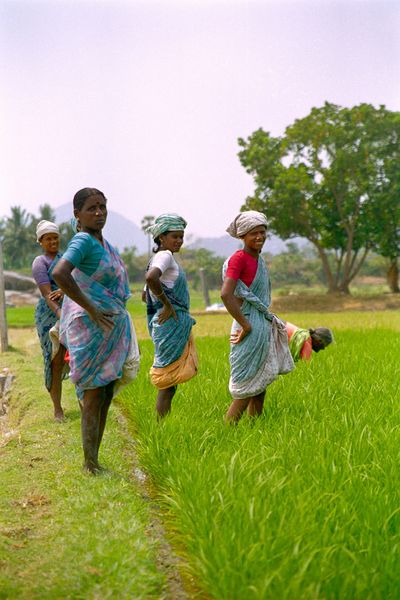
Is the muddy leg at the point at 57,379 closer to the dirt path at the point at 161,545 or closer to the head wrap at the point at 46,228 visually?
the head wrap at the point at 46,228

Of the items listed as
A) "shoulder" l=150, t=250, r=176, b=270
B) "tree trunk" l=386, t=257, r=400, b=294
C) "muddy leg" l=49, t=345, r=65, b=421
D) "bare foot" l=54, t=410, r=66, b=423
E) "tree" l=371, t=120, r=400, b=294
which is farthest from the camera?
"tree trunk" l=386, t=257, r=400, b=294

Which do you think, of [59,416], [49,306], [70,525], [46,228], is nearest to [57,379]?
[59,416]

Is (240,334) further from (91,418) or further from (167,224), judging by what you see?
(91,418)

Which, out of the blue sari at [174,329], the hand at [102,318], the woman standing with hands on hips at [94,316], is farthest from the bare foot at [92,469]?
the blue sari at [174,329]

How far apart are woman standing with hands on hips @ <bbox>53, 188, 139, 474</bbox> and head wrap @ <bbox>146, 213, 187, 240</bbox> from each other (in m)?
0.61

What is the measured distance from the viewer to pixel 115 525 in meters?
2.59

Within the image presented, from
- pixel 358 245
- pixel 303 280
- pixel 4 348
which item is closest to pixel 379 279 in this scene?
pixel 303 280

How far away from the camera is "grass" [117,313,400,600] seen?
6.44 feet

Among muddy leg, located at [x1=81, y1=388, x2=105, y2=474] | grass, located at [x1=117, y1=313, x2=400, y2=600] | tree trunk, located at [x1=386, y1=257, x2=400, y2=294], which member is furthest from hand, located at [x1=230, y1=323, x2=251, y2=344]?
tree trunk, located at [x1=386, y1=257, x2=400, y2=294]

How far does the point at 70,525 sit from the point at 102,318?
0.94m

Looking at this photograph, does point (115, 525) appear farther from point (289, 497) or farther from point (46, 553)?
point (289, 497)

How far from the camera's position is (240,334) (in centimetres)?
379

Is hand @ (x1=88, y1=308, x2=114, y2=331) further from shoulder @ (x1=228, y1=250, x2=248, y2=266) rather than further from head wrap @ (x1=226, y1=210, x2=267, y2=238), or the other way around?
head wrap @ (x1=226, y1=210, x2=267, y2=238)

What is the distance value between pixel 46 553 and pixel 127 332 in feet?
3.80
